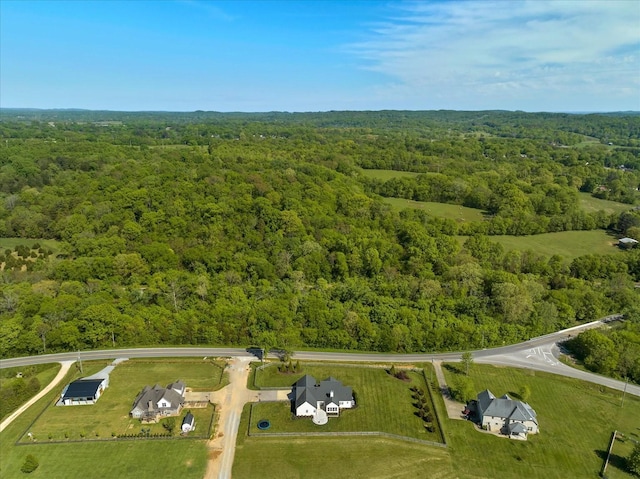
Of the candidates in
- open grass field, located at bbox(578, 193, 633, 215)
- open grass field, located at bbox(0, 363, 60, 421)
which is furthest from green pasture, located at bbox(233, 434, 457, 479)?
open grass field, located at bbox(578, 193, 633, 215)

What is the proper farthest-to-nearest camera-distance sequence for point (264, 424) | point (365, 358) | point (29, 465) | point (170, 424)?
point (365, 358) → point (264, 424) → point (170, 424) → point (29, 465)

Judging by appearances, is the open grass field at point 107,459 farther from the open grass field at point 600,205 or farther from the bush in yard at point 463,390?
A: the open grass field at point 600,205

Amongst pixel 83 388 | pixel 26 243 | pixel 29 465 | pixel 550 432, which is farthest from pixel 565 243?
pixel 26 243

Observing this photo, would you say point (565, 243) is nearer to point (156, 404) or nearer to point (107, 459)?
point (156, 404)

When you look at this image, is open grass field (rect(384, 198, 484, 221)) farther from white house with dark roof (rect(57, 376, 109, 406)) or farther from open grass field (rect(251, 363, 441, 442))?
white house with dark roof (rect(57, 376, 109, 406))

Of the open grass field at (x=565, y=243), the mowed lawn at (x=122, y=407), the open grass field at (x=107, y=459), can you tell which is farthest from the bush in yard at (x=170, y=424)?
the open grass field at (x=565, y=243)
